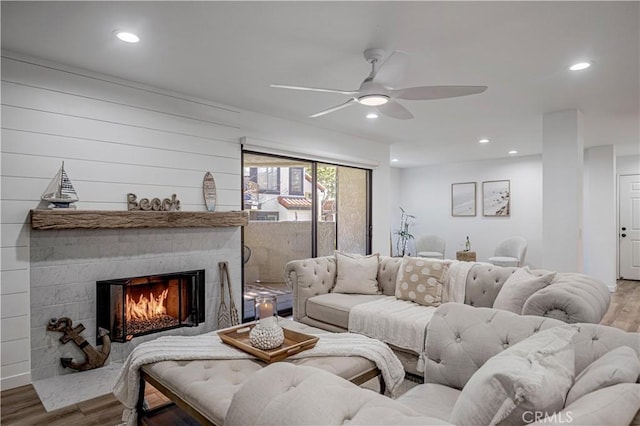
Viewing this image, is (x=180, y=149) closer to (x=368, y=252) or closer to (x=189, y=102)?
(x=189, y=102)

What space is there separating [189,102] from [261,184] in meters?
1.29

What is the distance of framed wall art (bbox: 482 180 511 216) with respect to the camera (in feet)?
25.6

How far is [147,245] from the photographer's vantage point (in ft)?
11.7

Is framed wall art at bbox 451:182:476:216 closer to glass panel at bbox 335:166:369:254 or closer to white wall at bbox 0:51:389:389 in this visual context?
glass panel at bbox 335:166:369:254

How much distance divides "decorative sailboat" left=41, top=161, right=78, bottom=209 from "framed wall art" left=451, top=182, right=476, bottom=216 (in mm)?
7458

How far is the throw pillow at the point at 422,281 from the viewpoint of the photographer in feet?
11.1

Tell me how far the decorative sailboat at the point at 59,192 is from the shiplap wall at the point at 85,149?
2.2 inches

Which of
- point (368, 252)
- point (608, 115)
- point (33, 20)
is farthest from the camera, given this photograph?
point (368, 252)

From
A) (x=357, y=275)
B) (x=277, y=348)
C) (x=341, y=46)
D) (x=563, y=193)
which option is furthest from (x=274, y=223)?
(x=563, y=193)

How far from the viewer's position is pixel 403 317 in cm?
303

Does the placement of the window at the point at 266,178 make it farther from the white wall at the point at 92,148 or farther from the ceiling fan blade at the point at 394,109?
the ceiling fan blade at the point at 394,109

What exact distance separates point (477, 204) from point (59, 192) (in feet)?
24.9

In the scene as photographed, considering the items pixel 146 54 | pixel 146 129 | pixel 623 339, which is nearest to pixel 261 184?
pixel 146 129

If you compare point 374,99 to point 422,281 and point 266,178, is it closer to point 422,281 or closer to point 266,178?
point 422,281
